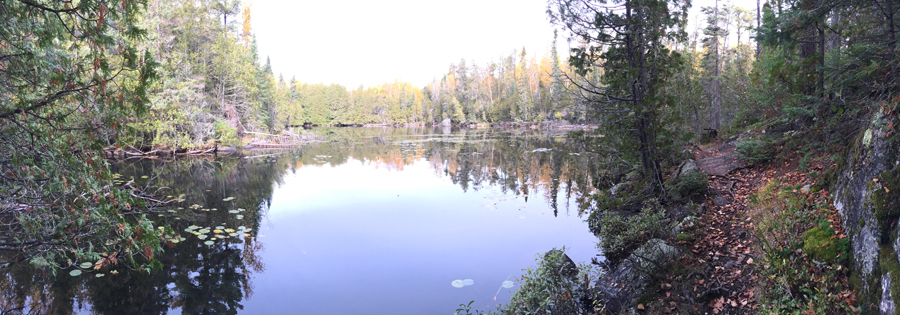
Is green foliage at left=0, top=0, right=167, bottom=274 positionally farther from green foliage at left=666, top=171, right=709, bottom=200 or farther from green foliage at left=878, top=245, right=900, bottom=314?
green foliage at left=666, top=171, right=709, bottom=200

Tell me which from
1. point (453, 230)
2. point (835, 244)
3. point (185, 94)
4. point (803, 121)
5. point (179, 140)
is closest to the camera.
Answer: point (835, 244)

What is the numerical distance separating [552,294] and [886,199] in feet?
12.5

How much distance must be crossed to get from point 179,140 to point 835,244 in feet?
99.4

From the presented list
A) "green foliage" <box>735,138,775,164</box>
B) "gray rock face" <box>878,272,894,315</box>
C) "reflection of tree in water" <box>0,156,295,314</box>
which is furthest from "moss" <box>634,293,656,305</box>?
"reflection of tree in water" <box>0,156,295,314</box>

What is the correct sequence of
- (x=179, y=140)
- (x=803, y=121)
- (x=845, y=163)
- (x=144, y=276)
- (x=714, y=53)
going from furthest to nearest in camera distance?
(x=714, y=53), (x=179, y=140), (x=803, y=121), (x=144, y=276), (x=845, y=163)

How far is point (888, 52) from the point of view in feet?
20.8

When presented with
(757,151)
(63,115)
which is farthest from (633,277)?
(63,115)

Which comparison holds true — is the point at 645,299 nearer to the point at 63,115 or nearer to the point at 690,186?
the point at 690,186

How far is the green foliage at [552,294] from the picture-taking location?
19.0ft

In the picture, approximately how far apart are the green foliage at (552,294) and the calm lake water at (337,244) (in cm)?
72

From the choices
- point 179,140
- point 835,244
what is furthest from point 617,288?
point 179,140

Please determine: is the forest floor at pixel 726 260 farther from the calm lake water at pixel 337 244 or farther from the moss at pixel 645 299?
the calm lake water at pixel 337 244

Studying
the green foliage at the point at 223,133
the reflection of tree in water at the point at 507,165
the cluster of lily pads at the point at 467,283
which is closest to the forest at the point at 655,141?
the reflection of tree in water at the point at 507,165

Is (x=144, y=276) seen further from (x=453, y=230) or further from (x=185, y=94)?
(x=185, y=94)
